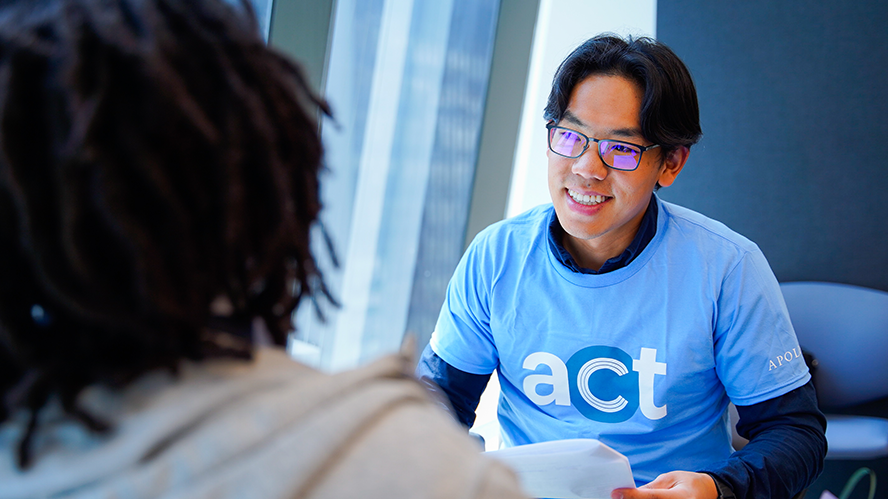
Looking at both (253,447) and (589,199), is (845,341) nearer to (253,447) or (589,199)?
(589,199)

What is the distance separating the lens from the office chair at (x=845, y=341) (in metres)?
2.16

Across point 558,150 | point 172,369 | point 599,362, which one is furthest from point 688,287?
point 172,369

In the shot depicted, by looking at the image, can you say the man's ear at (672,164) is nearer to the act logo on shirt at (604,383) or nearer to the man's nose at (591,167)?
the man's nose at (591,167)

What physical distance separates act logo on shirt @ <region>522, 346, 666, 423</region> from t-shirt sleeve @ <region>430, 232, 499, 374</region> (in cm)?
14

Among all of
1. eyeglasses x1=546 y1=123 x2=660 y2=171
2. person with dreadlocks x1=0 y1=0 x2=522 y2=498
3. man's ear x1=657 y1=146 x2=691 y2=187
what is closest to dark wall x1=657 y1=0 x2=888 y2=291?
man's ear x1=657 y1=146 x2=691 y2=187

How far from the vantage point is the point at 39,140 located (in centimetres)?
43

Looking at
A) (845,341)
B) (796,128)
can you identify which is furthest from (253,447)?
(796,128)

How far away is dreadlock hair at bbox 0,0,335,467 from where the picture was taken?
1.37 feet

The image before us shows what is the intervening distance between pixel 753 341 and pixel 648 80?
0.57m

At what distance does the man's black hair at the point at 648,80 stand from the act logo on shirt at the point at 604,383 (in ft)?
1.51

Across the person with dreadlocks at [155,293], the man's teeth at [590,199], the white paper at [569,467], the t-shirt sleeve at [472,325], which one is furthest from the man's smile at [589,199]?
the person with dreadlocks at [155,293]

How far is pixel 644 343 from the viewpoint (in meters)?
1.29

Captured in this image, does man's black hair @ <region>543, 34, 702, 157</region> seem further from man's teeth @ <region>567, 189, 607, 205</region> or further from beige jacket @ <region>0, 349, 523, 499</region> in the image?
beige jacket @ <region>0, 349, 523, 499</region>

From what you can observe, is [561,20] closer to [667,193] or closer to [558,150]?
[667,193]
